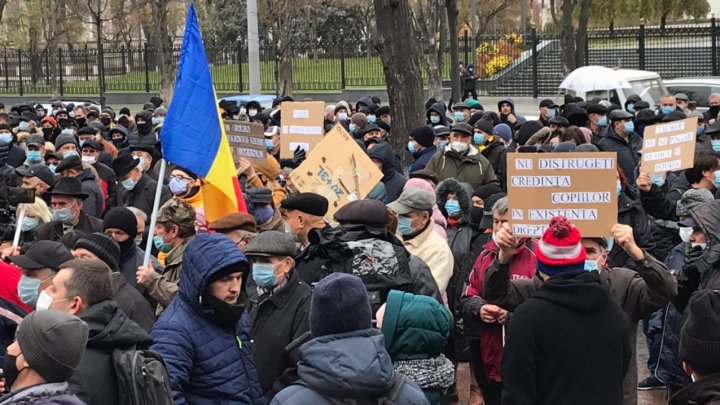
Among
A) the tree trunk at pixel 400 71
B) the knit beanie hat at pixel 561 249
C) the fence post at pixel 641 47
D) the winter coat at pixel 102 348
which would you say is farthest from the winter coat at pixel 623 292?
the fence post at pixel 641 47

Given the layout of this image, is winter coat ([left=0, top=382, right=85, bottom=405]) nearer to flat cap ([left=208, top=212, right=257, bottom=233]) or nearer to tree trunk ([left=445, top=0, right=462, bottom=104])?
flat cap ([left=208, top=212, right=257, bottom=233])

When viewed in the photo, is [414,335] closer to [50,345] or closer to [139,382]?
[139,382]

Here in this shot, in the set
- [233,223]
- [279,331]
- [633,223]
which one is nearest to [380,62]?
[633,223]

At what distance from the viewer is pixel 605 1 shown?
51.4 metres

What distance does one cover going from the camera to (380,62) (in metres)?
46.4

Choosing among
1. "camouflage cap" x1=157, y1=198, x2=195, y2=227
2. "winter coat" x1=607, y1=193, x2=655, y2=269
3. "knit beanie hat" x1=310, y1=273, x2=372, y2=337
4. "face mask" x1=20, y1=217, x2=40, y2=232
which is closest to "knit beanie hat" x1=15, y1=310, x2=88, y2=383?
"knit beanie hat" x1=310, y1=273, x2=372, y2=337

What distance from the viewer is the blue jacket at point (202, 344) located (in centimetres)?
531

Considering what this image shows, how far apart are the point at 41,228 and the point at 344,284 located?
519cm

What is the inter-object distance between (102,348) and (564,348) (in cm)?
199

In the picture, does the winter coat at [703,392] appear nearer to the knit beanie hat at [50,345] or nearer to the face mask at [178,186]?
the knit beanie hat at [50,345]

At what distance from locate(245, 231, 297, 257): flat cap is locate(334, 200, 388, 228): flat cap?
1.79 ft

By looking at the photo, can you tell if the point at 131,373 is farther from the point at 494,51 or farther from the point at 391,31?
the point at 494,51

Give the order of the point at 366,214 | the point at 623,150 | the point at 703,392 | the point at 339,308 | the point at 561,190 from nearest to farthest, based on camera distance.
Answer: the point at 703,392, the point at 339,308, the point at 561,190, the point at 366,214, the point at 623,150

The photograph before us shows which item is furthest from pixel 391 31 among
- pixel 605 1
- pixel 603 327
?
pixel 605 1
